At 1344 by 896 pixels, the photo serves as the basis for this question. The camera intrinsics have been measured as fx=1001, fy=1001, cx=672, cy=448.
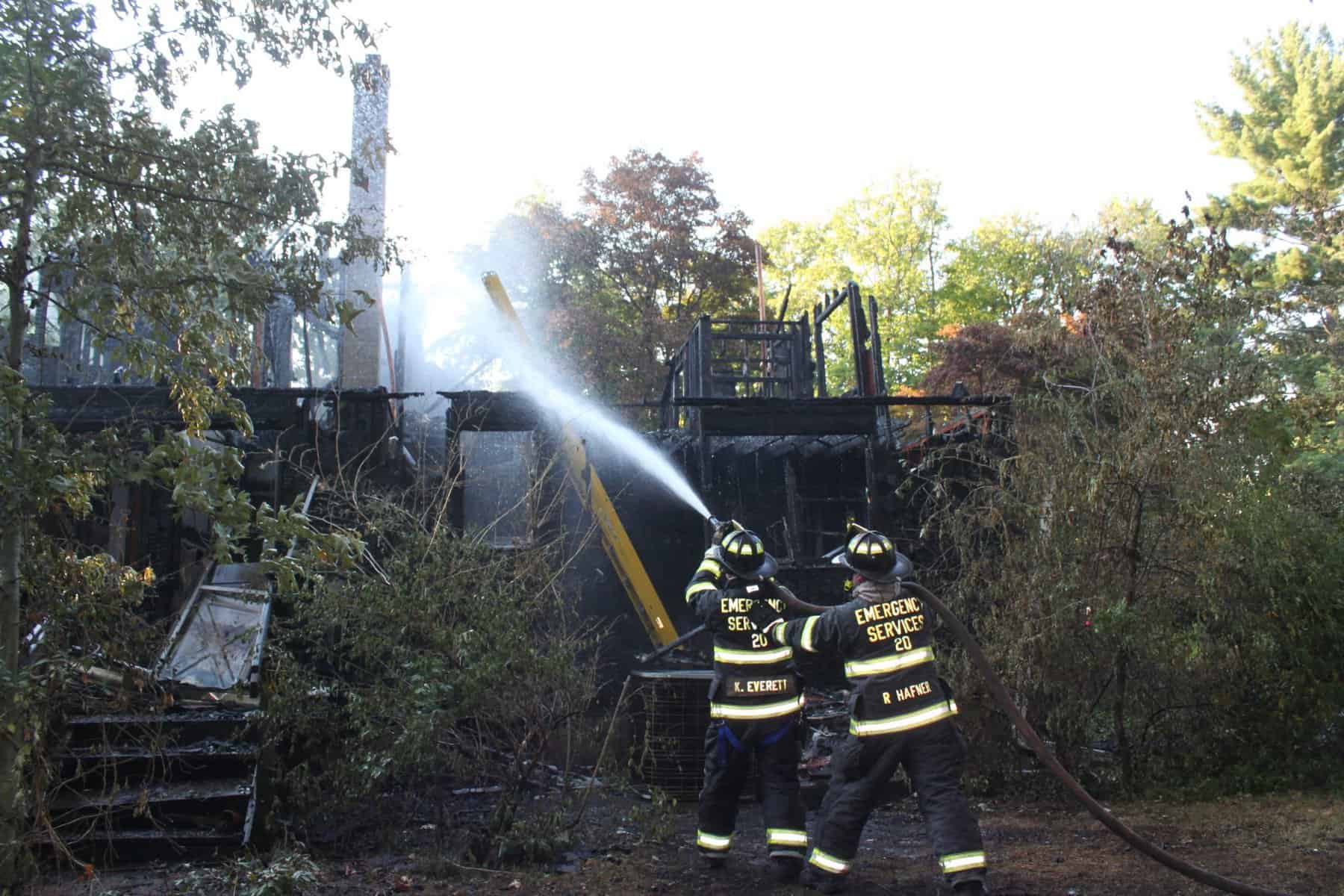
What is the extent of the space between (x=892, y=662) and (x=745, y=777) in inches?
48.7

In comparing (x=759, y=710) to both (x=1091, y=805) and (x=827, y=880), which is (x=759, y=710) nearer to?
(x=827, y=880)

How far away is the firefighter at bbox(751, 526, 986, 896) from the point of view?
4.96m

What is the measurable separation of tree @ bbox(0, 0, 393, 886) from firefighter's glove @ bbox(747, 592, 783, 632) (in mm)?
2885

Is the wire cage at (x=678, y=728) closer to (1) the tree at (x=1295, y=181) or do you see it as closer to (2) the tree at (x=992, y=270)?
(1) the tree at (x=1295, y=181)

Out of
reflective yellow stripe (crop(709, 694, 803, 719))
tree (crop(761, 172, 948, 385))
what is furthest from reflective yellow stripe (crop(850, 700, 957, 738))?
tree (crop(761, 172, 948, 385))

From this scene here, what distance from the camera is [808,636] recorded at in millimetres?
5629

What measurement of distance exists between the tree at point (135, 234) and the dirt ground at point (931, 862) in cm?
193

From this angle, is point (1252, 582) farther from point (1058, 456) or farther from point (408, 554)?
point (408, 554)

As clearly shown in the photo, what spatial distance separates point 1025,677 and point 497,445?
44.6 ft

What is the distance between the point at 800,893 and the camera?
5.40 meters

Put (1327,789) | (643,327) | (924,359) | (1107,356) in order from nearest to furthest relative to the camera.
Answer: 1. (1327,789)
2. (1107,356)
3. (643,327)
4. (924,359)

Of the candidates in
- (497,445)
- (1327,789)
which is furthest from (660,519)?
(1327,789)

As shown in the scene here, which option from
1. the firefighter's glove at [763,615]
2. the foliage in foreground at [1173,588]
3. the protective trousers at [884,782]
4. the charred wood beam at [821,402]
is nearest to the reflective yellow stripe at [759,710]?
the firefighter's glove at [763,615]

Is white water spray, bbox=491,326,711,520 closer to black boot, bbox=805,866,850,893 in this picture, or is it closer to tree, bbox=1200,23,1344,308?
black boot, bbox=805,866,850,893
